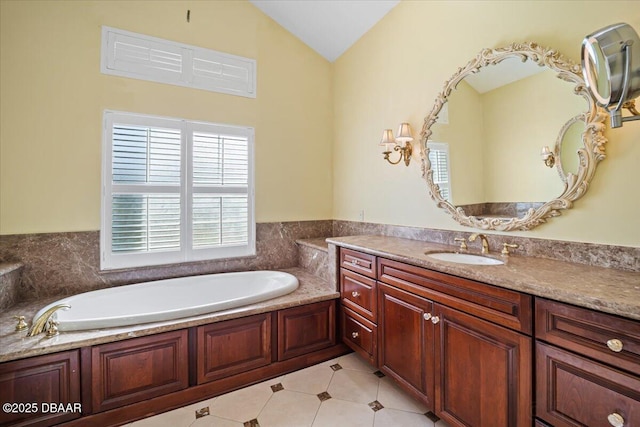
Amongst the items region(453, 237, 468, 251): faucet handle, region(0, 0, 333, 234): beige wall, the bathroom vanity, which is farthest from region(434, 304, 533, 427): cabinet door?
region(0, 0, 333, 234): beige wall

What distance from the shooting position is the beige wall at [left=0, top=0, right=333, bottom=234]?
7.53ft

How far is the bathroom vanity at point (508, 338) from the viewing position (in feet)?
3.28

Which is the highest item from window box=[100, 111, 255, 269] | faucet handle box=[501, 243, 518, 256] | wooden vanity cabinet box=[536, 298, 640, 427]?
window box=[100, 111, 255, 269]

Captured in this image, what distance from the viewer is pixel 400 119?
8.68 feet

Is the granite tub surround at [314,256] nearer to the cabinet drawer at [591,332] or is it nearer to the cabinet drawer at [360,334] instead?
the cabinet drawer at [360,334]

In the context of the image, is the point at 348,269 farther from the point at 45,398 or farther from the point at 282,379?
the point at 45,398

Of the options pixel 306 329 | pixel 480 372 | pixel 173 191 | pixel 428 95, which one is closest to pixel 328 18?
pixel 428 95

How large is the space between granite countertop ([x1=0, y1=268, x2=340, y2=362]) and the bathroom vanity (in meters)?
0.65

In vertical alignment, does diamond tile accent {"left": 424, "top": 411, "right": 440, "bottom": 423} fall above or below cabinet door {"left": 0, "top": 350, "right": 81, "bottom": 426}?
below

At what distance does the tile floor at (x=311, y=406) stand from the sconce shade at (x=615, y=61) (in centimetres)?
188

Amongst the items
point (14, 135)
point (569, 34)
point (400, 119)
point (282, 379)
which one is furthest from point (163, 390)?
point (569, 34)

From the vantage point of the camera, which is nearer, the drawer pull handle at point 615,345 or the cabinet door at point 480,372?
the drawer pull handle at point 615,345

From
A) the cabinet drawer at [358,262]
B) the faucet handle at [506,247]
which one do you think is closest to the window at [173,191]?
the cabinet drawer at [358,262]

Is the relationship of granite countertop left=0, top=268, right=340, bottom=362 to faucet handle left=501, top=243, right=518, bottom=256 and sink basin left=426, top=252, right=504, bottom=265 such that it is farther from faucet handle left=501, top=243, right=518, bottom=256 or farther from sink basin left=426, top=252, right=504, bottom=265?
faucet handle left=501, top=243, right=518, bottom=256
